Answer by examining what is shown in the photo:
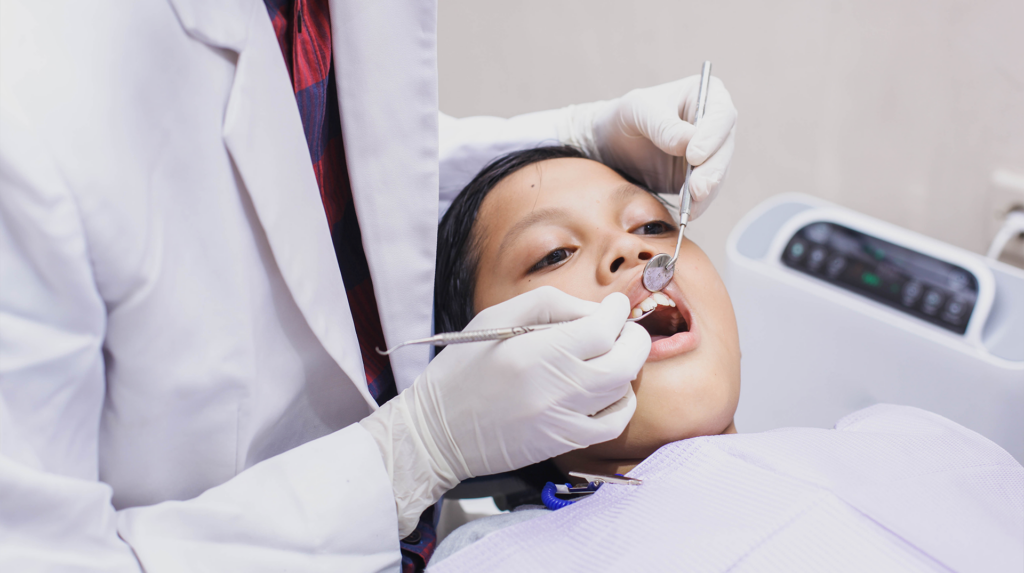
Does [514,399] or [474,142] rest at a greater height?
[474,142]

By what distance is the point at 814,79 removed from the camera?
1590 millimetres

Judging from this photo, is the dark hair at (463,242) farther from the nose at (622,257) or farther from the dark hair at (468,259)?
the nose at (622,257)

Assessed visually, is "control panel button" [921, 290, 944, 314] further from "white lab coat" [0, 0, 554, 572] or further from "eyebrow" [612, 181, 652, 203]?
"white lab coat" [0, 0, 554, 572]

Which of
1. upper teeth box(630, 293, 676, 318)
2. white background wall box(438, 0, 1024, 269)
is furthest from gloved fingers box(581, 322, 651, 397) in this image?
white background wall box(438, 0, 1024, 269)

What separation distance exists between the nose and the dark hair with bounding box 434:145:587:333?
8.6 inches

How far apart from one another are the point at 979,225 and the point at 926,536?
109cm

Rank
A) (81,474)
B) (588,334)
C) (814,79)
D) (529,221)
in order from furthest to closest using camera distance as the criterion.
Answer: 1. (814,79)
2. (529,221)
3. (588,334)
4. (81,474)

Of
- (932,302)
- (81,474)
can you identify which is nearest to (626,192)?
(932,302)

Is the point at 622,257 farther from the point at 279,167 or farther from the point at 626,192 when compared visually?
the point at 279,167

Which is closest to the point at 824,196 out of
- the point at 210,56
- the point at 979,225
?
the point at 979,225

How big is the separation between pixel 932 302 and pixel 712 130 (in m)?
0.57

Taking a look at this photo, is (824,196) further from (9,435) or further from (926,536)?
(9,435)

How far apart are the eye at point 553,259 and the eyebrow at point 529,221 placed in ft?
0.17

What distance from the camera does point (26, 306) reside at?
574 millimetres
